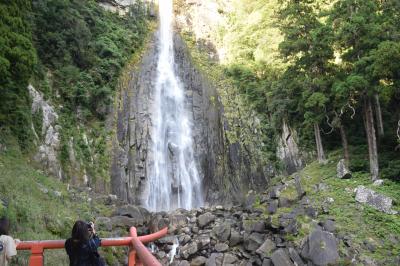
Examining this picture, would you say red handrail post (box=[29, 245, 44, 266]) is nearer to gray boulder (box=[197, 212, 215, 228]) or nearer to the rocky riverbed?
the rocky riverbed

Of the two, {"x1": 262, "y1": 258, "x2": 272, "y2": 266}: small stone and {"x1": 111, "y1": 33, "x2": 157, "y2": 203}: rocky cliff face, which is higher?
{"x1": 111, "y1": 33, "x2": 157, "y2": 203}: rocky cliff face

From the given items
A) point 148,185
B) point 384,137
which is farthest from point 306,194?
point 148,185

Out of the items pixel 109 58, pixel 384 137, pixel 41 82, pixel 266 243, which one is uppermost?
pixel 109 58

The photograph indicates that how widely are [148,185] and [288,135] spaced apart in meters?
9.18

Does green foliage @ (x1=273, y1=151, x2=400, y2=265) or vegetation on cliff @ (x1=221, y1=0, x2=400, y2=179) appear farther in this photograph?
vegetation on cliff @ (x1=221, y1=0, x2=400, y2=179)

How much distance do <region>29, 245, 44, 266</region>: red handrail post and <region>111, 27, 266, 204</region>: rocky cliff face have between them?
15.7 meters

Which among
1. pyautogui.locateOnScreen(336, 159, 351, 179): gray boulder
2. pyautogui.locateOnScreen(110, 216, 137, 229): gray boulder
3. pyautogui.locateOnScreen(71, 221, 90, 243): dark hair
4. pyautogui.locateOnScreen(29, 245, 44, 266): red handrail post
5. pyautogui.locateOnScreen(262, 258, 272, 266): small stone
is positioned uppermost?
pyautogui.locateOnScreen(336, 159, 351, 179): gray boulder

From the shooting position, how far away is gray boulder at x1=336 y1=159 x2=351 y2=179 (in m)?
16.1

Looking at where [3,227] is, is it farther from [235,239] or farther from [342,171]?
[342,171]

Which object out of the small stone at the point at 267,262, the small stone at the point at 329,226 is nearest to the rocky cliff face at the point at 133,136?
the small stone at the point at 267,262

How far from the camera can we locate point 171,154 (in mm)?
21922

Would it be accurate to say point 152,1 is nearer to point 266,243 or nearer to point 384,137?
point 384,137

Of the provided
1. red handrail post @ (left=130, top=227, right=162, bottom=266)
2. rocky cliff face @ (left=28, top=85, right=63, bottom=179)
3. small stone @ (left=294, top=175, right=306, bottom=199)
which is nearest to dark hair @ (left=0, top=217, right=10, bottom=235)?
red handrail post @ (left=130, top=227, right=162, bottom=266)

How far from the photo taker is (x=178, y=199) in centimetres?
2056
